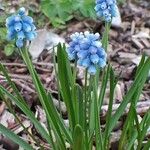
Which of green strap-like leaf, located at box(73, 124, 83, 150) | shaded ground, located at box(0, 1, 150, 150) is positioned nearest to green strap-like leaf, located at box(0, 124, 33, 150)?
green strap-like leaf, located at box(73, 124, 83, 150)

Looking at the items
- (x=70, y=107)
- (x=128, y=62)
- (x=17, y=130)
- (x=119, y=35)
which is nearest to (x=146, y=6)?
(x=119, y=35)

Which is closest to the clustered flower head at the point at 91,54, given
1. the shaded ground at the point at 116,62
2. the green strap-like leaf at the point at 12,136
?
the green strap-like leaf at the point at 12,136

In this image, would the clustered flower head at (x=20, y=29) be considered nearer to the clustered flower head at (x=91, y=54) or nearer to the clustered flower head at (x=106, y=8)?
the clustered flower head at (x=91, y=54)

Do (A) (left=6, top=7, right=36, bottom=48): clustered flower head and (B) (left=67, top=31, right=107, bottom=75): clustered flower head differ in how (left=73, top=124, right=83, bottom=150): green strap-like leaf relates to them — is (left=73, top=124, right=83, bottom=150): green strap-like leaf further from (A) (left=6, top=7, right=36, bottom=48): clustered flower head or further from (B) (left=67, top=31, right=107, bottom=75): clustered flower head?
(A) (left=6, top=7, right=36, bottom=48): clustered flower head

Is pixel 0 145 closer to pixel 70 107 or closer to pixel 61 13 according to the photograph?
pixel 70 107

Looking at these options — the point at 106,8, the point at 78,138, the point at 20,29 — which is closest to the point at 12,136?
the point at 78,138

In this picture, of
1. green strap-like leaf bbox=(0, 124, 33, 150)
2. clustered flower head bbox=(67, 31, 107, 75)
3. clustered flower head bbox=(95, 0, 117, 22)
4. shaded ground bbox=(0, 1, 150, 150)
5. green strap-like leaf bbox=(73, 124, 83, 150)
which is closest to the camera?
clustered flower head bbox=(67, 31, 107, 75)
